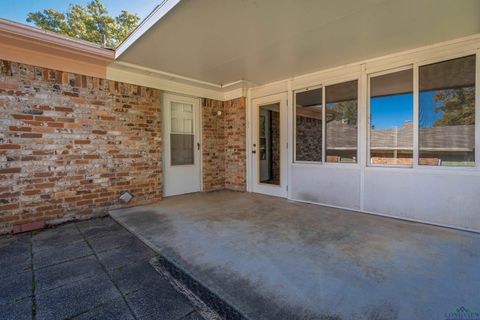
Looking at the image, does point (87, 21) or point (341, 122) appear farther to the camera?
point (87, 21)

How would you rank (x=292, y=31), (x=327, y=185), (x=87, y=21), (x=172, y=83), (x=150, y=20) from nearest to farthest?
(x=150, y=20)
(x=292, y=31)
(x=327, y=185)
(x=172, y=83)
(x=87, y=21)

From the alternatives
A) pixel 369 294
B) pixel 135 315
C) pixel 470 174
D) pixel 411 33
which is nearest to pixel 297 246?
pixel 369 294

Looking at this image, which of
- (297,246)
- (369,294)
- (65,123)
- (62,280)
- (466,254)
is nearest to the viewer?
(369,294)

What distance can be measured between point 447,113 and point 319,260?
8.91 ft

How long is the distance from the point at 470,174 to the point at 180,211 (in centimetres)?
409

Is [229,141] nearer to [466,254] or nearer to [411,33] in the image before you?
[411,33]

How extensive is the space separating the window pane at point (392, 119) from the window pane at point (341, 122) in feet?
0.89

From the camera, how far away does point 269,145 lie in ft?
20.1

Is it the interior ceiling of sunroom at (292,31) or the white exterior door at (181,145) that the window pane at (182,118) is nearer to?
the white exterior door at (181,145)

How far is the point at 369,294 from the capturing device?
68.8 inches

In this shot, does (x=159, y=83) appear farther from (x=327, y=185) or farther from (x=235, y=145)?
(x=327, y=185)

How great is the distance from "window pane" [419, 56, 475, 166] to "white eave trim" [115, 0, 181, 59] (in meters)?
3.43

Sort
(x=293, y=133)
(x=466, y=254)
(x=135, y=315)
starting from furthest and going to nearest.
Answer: (x=293, y=133), (x=466, y=254), (x=135, y=315)

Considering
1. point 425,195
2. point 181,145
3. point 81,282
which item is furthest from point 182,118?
point 425,195
